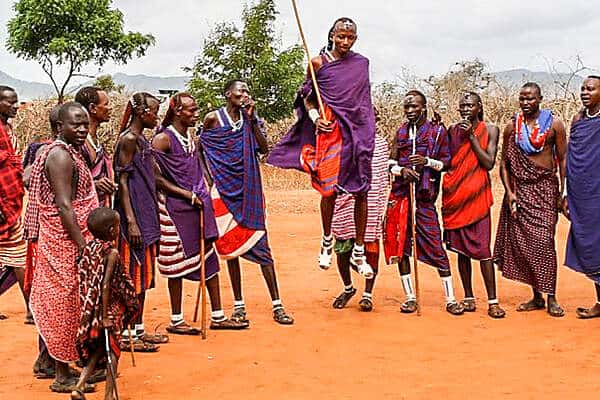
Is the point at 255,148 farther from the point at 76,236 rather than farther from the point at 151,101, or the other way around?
the point at 76,236

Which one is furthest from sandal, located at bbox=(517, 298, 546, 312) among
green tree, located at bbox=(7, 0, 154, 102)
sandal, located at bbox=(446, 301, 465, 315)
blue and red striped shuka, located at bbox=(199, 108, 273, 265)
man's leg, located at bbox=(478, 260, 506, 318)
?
green tree, located at bbox=(7, 0, 154, 102)

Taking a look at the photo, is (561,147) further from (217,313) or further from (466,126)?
(217,313)

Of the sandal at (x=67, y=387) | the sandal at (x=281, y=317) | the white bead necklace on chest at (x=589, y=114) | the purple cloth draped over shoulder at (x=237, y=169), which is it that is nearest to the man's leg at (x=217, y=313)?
the sandal at (x=281, y=317)

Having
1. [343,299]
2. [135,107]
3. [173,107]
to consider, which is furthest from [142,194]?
[343,299]

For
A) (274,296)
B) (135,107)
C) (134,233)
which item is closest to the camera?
(134,233)

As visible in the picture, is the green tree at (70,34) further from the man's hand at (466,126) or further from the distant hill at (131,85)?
the man's hand at (466,126)

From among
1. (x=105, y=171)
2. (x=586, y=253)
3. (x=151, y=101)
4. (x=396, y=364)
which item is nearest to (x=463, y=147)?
(x=586, y=253)

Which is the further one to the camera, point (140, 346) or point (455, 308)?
point (455, 308)

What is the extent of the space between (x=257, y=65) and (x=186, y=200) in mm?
14933

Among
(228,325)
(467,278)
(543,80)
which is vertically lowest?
(228,325)

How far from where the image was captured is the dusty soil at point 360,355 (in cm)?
570

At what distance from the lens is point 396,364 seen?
6379 mm

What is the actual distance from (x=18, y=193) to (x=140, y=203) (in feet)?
5.28

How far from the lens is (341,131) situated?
297 inches
